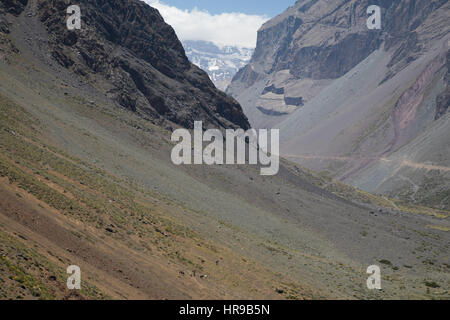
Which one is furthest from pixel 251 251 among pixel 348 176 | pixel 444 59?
A: pixel 444 59

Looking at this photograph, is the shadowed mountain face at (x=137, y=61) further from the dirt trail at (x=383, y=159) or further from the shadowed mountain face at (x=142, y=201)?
the dirt trail at (x=383, y=159)

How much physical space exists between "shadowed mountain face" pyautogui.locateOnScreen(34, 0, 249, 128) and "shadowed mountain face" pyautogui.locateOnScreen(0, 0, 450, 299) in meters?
0.29

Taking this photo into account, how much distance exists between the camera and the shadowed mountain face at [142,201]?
1962cm

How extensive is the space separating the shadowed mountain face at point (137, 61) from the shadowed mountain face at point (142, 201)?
291mm

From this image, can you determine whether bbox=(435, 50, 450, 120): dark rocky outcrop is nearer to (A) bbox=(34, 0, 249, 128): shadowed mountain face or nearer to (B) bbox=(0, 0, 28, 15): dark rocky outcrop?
(A) bbox=(34, 0, 249, 128): shadowed mountain face

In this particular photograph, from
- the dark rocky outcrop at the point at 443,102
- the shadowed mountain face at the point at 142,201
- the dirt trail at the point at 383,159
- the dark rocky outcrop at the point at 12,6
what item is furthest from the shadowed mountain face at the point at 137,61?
the dark rocky outcrop at the point at 443,102

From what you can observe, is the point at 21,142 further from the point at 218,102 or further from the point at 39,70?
the point at 218,102

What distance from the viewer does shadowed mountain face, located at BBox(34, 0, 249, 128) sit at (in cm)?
Answer: 6969

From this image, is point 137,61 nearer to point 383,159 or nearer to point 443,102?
point 383,159

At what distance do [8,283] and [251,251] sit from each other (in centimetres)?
1790

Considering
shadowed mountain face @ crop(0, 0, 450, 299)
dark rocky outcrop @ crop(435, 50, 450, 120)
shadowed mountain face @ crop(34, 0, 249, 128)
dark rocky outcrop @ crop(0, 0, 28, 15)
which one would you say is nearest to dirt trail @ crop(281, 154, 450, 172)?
shadowed mountain face @ crop(0, 0, 450, 299)

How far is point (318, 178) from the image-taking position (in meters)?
89.6

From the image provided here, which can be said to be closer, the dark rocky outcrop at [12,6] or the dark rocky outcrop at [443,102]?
the dark rocky outcrop at [12,6]

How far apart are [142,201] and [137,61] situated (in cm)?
5308
